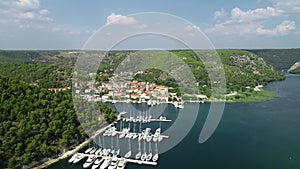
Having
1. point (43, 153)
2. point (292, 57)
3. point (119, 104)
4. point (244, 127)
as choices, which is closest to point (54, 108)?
point (43, 153)

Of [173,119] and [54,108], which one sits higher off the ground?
[54,108]

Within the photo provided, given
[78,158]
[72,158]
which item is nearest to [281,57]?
[78,158]

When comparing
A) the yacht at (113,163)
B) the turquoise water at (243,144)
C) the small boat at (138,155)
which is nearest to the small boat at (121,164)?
the yacht at (113,163)

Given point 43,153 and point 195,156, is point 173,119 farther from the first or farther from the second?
point 43,153

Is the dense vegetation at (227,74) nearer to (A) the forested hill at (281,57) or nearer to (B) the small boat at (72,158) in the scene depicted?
(B) the small boat at (72,158)

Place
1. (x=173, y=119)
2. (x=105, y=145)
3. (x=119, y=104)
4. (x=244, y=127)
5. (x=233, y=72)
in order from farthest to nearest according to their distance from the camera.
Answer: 1. (x=233, y=72)
2. (x=119, y=104)
3. (x=173, y=119)
4. (x=244, y=127)
5. (x=105, y=145)
